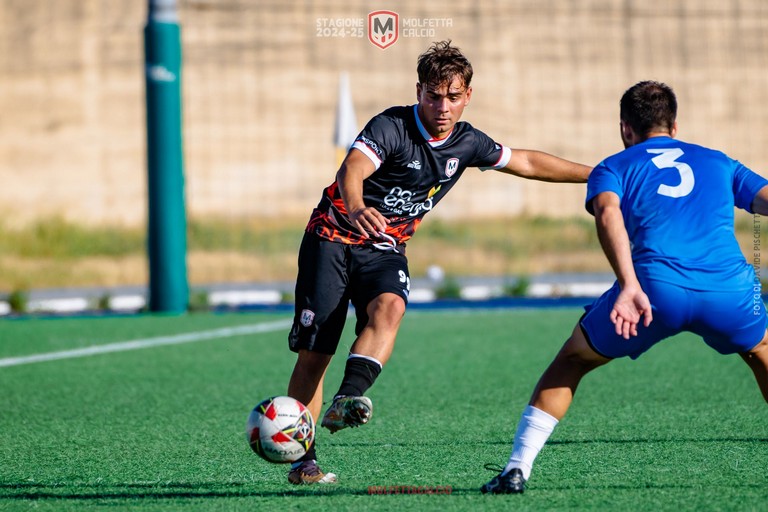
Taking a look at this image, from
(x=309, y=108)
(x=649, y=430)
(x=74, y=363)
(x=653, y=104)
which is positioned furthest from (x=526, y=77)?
(x=653, y=104)

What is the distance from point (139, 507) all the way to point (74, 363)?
5634 millimetres

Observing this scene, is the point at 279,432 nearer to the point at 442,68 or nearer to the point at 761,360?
the point at 442,68

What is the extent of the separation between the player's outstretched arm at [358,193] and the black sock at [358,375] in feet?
1.81

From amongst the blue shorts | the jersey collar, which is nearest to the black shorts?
the jersey collar

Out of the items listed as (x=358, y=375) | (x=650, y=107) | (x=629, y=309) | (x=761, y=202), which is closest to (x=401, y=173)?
(x=358, y=375)

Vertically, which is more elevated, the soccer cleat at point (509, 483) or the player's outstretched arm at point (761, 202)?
the player's outstretched arm at point (761, 202)

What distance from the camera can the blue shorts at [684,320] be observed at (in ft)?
15.4

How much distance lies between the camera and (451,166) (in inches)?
230

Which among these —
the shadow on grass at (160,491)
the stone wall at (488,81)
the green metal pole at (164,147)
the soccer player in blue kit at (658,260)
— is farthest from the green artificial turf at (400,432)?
the stone wall at (488,81)

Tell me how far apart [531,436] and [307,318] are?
3.98ft

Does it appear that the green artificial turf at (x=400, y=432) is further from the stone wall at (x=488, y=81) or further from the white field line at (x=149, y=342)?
the stone wall at (x=488, y=81)

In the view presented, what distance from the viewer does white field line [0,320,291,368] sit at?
35.4ft

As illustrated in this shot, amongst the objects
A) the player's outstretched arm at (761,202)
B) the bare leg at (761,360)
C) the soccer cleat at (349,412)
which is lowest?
the soccer cleat at (349,412)

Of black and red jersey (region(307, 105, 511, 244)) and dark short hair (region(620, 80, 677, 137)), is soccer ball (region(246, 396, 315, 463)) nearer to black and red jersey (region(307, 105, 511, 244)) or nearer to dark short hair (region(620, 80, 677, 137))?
black and red jersey (region(307, 105, 511, 244))
